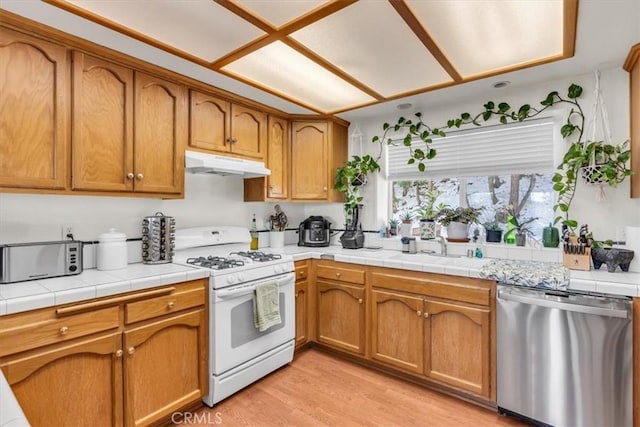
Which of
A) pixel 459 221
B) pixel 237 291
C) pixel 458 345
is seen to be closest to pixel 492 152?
pixel 459 221

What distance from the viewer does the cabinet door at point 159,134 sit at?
81.9 inches

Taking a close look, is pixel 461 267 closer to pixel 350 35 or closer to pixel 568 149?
pixel 568 149

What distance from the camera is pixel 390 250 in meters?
3.07

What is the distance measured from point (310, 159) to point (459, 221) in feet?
4.95

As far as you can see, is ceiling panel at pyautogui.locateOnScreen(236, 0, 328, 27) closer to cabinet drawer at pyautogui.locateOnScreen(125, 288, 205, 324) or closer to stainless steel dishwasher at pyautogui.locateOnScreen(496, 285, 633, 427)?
cabinet drawer at pyautogui.locateOnScreen(125, 288, 205, 324)

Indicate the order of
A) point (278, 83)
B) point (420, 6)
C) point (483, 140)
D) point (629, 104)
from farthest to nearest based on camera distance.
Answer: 1. point (483, 140)
2. point (278, 83)
3. point (629, 104)
4. point (420, 6)

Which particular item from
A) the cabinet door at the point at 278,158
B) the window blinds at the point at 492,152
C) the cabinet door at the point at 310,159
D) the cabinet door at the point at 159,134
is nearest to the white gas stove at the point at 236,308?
the cabinet door at the point at 159,134

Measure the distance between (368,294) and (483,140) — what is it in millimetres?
1640

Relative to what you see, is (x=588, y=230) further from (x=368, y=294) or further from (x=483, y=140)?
(x=368, y=294)

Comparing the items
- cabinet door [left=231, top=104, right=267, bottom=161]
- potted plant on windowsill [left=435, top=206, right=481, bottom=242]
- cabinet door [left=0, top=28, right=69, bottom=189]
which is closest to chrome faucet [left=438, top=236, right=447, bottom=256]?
potted plant on windowsill [left=435, top=206, right=481, bottom=242]

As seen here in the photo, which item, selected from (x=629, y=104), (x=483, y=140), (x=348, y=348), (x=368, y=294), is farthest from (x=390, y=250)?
(x=629, y=104)

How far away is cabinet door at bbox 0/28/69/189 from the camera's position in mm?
1583

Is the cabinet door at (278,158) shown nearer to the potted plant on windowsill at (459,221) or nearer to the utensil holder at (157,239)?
the utensil holder at (157,239)

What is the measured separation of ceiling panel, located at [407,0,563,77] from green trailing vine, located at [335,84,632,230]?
0.54 metres
